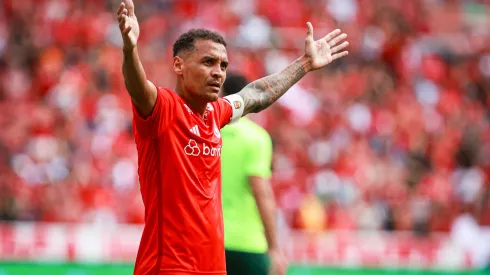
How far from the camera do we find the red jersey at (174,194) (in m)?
5.14

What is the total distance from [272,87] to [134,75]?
1.68m

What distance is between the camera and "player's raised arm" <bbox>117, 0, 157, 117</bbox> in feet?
15.9

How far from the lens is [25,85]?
55.0ft

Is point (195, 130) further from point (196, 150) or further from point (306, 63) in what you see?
point (306, 63)

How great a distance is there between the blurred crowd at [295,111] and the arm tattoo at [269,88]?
7879mm

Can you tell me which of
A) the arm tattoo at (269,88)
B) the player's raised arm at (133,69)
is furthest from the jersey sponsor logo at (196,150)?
the arm tattoo at (269,88)

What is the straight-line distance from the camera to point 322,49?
6.46 metres

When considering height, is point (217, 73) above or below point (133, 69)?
above

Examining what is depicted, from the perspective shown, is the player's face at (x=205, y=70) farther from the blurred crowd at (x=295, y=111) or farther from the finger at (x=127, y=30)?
the blurred crowd at (x=295, y=111)

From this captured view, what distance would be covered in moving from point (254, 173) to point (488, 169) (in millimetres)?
11698

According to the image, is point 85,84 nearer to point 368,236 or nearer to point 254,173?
point 368,236

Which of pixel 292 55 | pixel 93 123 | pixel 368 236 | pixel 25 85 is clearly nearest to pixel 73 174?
pixel 93 123

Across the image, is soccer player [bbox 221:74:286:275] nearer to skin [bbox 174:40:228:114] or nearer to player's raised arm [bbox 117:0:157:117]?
skin [bbox 174:40:228:114]

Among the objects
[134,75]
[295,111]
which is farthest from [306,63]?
[295,111]
